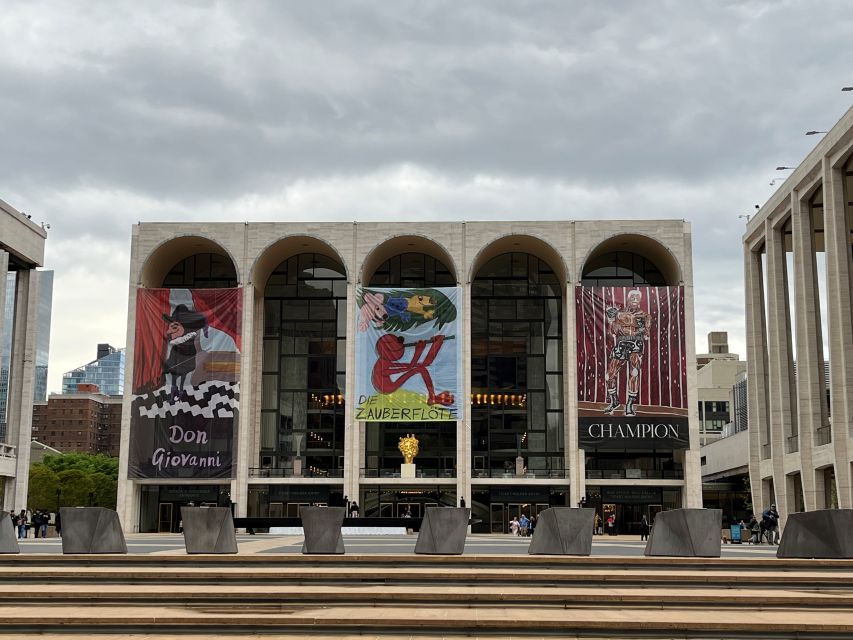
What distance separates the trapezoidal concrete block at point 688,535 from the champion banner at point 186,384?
42418mm

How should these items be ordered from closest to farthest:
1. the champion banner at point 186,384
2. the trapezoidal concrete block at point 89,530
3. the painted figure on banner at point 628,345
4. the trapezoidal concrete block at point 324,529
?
the trapezoidal concrete block at point 89,530 < the trapezoidal concrete block at point 324,529 < the painted figure on banner at point 628,345 < the champion banner at point 186,384

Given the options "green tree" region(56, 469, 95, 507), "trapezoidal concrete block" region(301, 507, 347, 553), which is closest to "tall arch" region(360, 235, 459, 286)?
"trapezoidal concrete block" region(301, 507, 347, 553)

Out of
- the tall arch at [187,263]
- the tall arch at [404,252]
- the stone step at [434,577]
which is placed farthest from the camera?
the tall arch at [187,263]

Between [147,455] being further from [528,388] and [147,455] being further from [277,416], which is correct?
[528,388]

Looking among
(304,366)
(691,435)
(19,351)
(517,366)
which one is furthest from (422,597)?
(19,351)

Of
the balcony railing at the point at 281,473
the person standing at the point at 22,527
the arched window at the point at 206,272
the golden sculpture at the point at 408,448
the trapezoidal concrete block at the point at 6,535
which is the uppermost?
the arched window at the point at 206,272

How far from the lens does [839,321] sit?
46.0 meters

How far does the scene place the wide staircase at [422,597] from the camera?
12.3 meters

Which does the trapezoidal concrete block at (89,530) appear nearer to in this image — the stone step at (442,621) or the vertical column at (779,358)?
the stone step at (442,621)

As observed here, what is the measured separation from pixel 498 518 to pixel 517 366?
31.6ft

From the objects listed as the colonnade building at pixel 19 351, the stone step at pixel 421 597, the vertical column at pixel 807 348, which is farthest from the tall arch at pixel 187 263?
the stone step at pixel 421 597

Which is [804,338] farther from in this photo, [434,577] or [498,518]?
[434,577]

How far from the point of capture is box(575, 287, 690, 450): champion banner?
57688mm

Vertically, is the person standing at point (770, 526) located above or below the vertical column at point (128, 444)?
below
